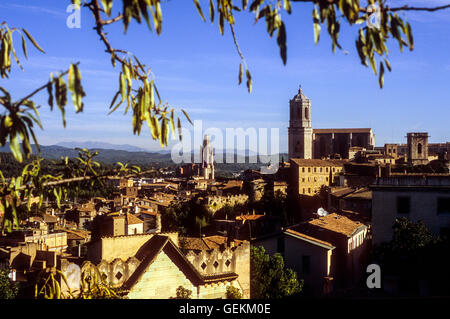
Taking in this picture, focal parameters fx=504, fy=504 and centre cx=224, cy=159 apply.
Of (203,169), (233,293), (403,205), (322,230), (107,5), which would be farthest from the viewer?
(203,169)

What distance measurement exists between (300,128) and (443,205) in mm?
58957

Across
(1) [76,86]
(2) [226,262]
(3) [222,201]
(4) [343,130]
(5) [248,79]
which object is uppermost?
(4) [343,130]

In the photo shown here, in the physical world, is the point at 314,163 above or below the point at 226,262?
above

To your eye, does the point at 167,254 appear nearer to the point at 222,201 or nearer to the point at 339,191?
the point at 339,191

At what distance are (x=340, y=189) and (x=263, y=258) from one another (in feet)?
71.9

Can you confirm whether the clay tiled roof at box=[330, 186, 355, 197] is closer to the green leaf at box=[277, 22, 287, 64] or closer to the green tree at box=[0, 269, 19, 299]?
the green tree at box=[0, 269, 19, 299]

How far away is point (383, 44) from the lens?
2371mm

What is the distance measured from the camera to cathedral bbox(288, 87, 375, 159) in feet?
246

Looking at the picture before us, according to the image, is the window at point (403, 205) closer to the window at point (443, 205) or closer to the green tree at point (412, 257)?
the window at point (443, 205)

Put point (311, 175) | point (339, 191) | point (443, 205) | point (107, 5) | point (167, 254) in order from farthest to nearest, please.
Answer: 1. point (311, 175)
2. point (339, 191)
3. point (443, 205)
4. point (167, 254)
5. point (107, 5)

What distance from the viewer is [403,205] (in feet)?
60.0

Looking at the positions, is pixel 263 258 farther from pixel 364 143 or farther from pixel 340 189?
pixel 364 143

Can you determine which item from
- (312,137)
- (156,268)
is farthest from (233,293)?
(312,137)
